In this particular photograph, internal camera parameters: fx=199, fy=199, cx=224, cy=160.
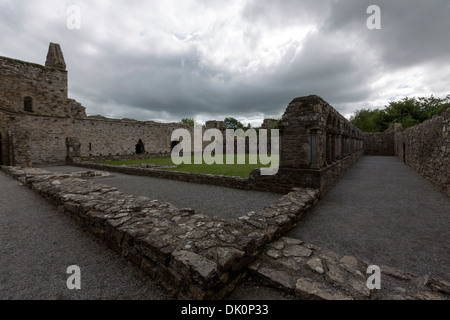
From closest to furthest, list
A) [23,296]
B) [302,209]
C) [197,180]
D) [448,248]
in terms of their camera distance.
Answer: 1. [23,296]
2. [448,248]
3. [302,209]
4. [197,180]

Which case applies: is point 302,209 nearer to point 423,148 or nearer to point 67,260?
point 67,260

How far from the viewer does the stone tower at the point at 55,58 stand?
18875 millimetres

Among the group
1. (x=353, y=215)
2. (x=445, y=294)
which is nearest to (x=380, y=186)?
(x=353, y=215)

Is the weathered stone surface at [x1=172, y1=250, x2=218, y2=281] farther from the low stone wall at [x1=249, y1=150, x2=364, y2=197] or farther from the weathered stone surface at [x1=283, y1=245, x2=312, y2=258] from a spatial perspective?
the low stone wall at [x1=249, y1=150, x2=364, y2=197]

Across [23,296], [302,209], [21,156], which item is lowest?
[23,296]

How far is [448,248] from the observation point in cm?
294

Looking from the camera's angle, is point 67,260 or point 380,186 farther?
point 380,186

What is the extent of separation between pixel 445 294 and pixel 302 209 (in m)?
2.37

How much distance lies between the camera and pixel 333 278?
213 centimetres

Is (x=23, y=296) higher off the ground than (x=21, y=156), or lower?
lower

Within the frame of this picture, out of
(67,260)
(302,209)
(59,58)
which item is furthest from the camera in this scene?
(59,58)

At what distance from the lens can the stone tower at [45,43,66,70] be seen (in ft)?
61.9
